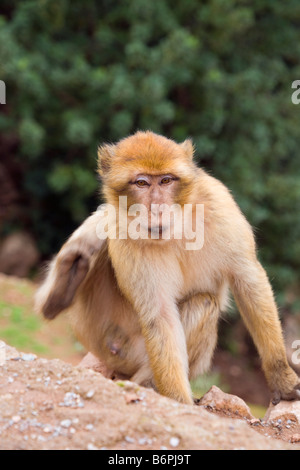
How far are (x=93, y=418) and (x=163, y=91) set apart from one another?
21.0 ft

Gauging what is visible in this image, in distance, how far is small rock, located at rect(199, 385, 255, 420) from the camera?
Answer: 3821 mm

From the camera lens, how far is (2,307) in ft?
27.0

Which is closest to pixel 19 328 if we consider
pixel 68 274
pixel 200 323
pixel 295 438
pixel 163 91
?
pixel 163 91

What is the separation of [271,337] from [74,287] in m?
1.15

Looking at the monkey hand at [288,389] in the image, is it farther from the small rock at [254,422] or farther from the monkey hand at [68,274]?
the monkey hand at [68,274]

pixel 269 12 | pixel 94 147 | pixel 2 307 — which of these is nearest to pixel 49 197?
pixel 94 147

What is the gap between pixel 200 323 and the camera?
3711mm

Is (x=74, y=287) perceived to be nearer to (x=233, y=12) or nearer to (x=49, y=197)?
(x=233, y=12)

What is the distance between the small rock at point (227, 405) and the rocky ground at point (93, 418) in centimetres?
98

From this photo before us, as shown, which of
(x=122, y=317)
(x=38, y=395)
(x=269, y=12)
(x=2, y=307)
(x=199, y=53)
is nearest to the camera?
(x=38, y=395)

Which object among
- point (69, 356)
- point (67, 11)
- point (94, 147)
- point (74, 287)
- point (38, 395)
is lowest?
point (69, 356)

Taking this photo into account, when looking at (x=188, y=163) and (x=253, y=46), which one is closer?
(x=188, y=163)

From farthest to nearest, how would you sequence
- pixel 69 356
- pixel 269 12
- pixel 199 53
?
pixel 269 12 < pixel 199 53 < pixel 69 356

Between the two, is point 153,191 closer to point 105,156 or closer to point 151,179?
point 151,179
